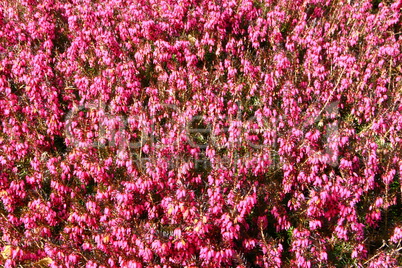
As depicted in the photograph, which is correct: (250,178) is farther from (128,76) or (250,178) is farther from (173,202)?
(128,76)

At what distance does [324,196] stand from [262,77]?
2627 millimetres

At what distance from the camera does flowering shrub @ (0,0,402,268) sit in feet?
14.4

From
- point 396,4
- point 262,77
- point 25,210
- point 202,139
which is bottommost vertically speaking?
point 25,210

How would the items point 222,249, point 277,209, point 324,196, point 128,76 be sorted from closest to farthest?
point 222,249 < point 324,196 < point 277,209 < point 128,76

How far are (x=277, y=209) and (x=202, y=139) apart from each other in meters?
1.97

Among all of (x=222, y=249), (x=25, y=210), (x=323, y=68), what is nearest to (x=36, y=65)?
(x=25, y=210)

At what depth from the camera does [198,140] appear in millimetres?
6199

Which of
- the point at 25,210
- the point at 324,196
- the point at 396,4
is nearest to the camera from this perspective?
the point at 324,196

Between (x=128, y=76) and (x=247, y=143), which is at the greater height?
(x=128, y=76)

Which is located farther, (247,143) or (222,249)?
(247,143)

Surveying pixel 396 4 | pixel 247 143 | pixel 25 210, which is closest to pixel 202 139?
pixel 247 143

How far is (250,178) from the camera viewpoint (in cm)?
535

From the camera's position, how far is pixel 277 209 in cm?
488

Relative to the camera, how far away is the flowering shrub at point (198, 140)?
440 centimetres
